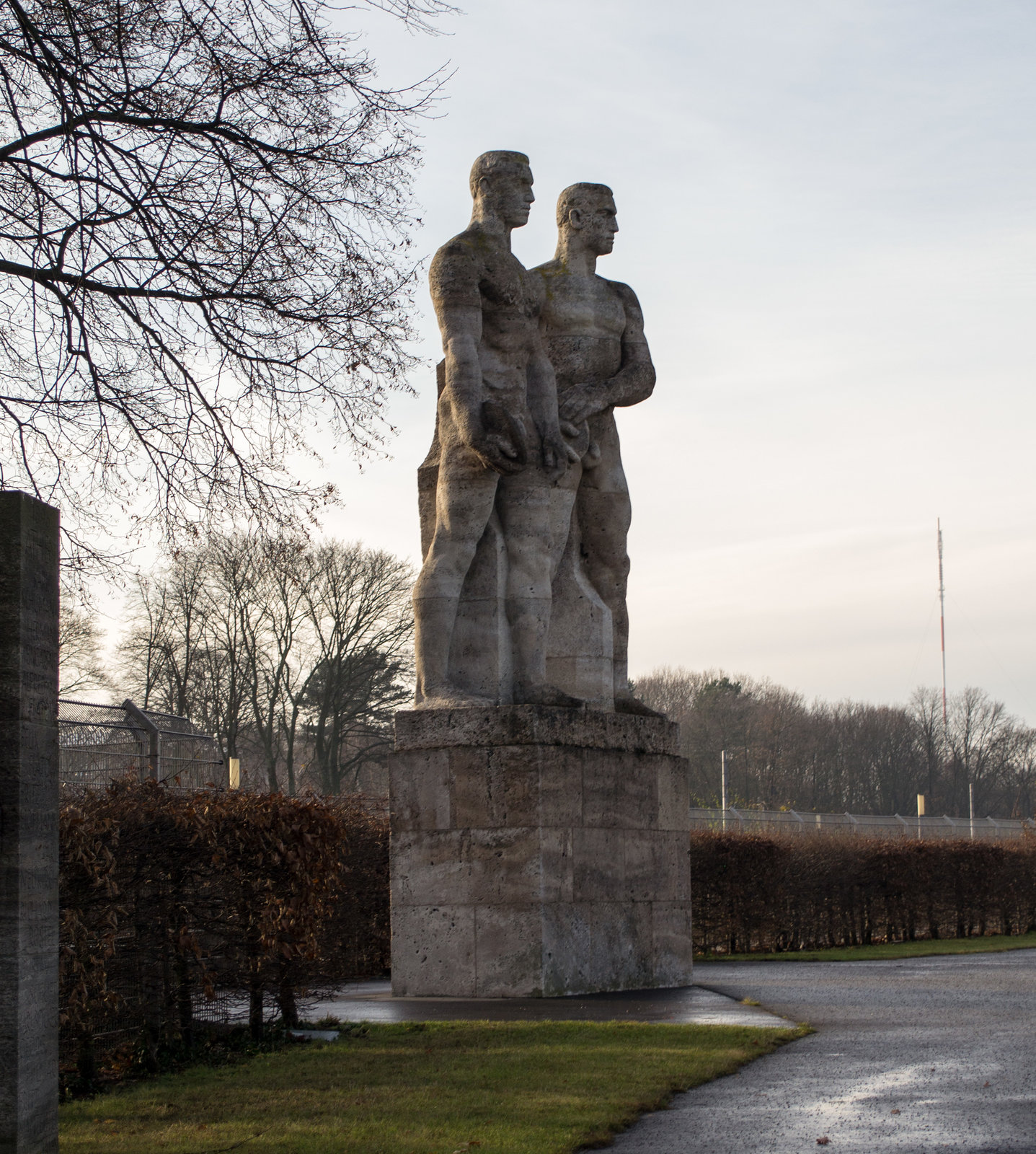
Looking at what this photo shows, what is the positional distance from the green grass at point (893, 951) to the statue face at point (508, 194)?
7.67 m

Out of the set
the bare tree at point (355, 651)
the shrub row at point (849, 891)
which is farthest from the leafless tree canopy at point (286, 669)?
the shrub row at point (849, 891)

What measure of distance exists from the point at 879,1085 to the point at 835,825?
21.7 metres

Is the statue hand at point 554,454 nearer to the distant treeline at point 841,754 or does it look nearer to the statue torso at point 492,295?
the statue torso at point 492,295

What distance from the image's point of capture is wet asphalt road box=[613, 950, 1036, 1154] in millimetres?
4992

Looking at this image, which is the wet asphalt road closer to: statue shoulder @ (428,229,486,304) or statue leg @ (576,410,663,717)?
statue leg @ (576,410,663,717)

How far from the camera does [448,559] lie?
10141 millimetres

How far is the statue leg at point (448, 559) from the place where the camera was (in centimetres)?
1009

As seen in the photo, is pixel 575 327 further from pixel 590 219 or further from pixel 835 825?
pixel 835 825

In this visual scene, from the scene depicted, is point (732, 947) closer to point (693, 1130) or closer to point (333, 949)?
point (333, 949)

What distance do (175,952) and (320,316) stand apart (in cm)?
406

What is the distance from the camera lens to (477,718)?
965 centimetres

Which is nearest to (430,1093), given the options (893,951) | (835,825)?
(893,951)

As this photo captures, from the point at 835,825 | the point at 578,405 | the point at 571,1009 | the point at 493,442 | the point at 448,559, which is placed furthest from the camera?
the point at 835,825

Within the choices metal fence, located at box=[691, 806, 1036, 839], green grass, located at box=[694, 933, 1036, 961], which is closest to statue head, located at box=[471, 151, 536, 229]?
green grass, located at box=[694, 933, 1036, 961]
